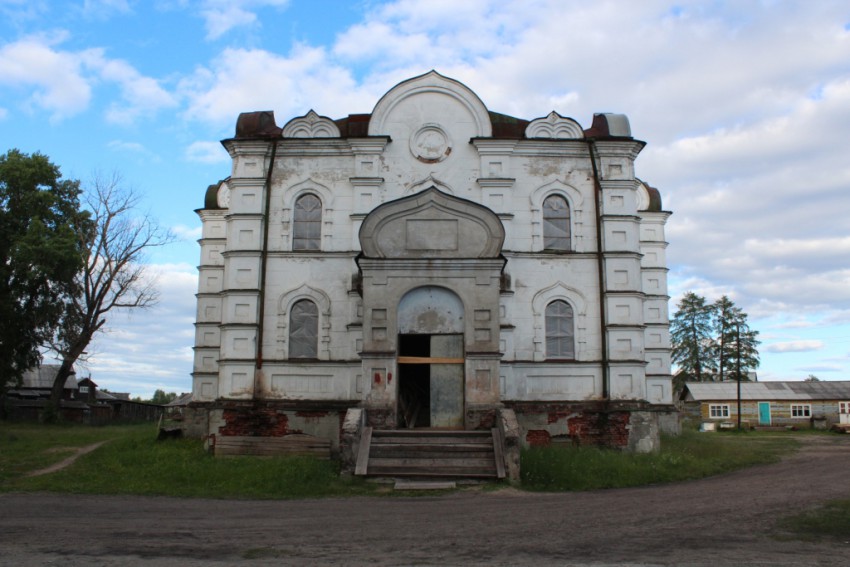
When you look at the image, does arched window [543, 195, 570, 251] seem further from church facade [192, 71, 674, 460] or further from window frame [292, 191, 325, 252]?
window frame [292, 191, 325, 252]

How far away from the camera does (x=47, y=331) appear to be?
34781 millimetres

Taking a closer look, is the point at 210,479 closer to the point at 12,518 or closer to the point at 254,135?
the point at 12,518

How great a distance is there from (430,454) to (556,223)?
8.28 metres

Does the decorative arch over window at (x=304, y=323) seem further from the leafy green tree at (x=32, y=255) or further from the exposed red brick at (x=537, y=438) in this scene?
the leafy green tree at (x=32, y=255)

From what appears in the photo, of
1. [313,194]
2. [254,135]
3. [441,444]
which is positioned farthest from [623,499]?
[254,135]

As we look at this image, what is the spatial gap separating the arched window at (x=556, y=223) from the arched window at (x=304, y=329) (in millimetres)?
6694

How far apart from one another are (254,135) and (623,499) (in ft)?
45.8

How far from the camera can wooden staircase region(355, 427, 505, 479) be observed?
15.1 meters

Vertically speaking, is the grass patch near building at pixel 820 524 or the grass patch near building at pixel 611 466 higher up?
the grass patch near building at pixel 611 466

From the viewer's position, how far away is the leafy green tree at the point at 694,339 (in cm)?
6862

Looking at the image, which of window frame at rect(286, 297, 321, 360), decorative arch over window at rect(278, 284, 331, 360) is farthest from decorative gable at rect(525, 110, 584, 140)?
window frame at rect(286, 297, 321, 360)

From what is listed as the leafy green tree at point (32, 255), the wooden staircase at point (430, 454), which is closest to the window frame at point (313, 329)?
the wooden staircase at point (430, 454)

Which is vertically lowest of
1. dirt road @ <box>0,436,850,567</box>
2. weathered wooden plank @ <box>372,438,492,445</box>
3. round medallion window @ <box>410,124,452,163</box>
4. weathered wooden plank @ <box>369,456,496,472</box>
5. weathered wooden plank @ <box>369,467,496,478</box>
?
dirt road @ <box>0,436,850,567</box>

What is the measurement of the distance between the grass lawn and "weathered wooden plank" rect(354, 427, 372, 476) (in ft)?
0.67
